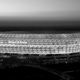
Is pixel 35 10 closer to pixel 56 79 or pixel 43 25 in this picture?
pixel 43 25

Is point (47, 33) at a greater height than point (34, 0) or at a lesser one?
lesser

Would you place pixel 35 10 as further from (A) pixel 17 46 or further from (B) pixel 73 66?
(B) pixel 73 66

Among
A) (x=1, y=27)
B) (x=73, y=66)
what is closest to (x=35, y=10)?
(x=1, y=27)

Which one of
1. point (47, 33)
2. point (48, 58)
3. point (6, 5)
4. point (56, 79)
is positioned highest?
point (6, 5)

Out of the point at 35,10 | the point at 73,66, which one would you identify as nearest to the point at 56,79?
the point at 73,66

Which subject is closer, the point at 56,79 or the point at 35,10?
the point at 35,10

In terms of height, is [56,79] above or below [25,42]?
below

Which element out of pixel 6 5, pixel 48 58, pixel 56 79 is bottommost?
pixel 56 79

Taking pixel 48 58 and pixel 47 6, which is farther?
pixel 48 58
